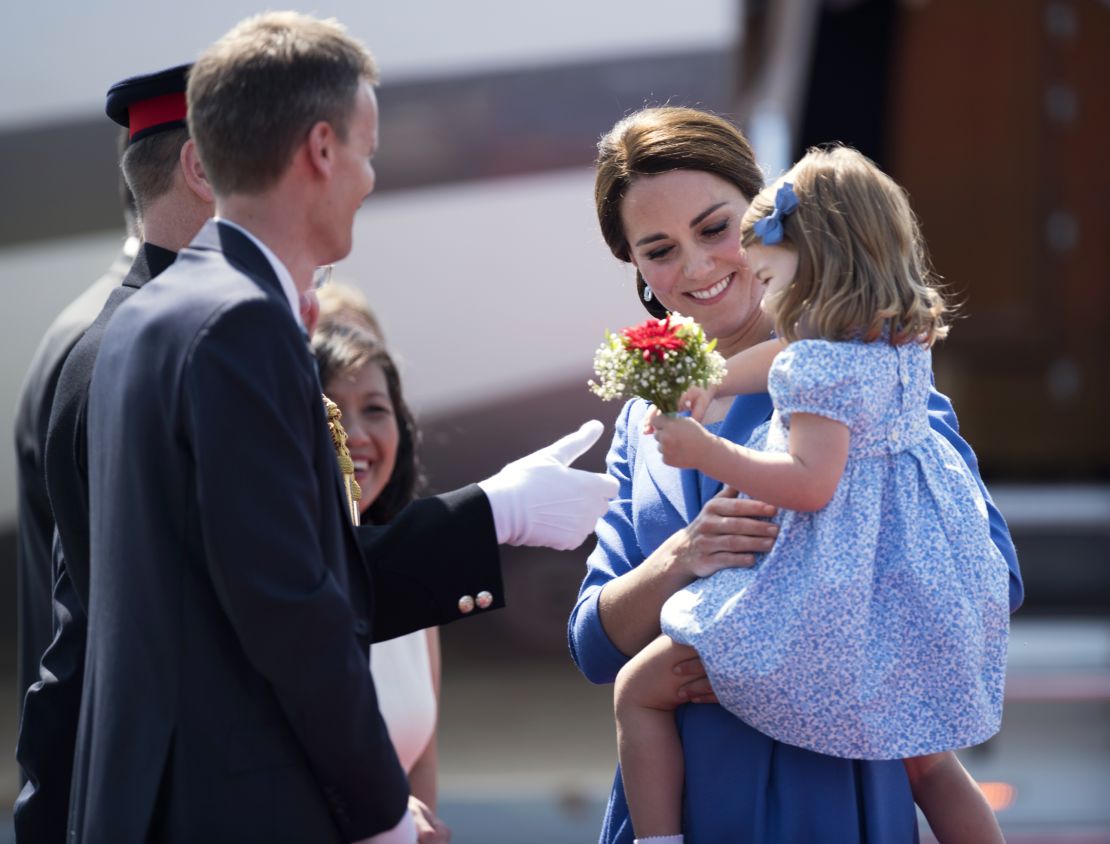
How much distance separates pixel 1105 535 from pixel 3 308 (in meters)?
4.10

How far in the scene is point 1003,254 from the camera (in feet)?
23.6

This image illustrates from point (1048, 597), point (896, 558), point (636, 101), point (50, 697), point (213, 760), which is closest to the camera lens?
point (213, 760)

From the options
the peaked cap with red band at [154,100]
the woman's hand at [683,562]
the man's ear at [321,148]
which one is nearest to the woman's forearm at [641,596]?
the woman's hand at [683,562]

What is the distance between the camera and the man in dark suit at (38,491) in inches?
99.8

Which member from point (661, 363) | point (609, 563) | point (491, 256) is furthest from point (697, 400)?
point (491, 256)

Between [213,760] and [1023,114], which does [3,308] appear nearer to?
[213,760]

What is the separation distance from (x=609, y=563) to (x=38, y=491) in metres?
1.21

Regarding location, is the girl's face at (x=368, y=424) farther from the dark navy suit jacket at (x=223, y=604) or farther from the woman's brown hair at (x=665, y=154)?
the dark navy suit jacket at (x=223, y=604)

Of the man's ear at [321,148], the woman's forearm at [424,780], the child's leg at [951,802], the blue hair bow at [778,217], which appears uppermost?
the man's ear at [321,148]

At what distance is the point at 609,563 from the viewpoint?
1998mm

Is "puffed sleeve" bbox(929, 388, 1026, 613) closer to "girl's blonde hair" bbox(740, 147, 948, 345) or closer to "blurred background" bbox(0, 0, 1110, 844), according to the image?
"girl's blonde hair" bbox(740, 147, 948, 345)

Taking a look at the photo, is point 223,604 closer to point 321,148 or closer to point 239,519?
point 239,519

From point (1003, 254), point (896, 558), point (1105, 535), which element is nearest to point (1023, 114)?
point (1003, 254)

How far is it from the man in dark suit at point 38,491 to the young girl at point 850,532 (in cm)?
130
